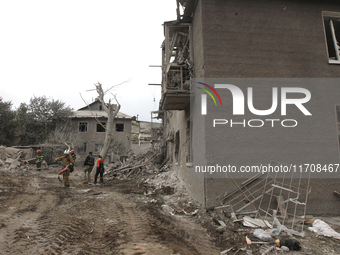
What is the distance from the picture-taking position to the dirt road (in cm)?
385

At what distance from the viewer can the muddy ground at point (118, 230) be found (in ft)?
12.8

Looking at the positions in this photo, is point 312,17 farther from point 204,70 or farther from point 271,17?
point 204,70

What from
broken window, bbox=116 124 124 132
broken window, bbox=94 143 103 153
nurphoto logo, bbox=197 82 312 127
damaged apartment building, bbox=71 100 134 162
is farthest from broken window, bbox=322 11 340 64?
broken window, bbox=94 143 103 153

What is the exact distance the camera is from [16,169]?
1622cm

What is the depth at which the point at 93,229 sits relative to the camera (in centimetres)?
477

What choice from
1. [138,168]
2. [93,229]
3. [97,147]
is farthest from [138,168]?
[97,147]

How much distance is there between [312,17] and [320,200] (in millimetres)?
5724

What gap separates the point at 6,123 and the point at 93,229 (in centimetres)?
2545

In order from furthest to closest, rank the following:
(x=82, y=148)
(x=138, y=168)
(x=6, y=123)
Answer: (x=82, y=148) → (x=6, y=123) → (x=138, y=168)

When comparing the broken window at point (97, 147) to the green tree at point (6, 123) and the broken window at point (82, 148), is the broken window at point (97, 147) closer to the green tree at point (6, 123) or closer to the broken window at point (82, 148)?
the broken window at point (82, 148)

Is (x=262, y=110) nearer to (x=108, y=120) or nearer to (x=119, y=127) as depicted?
(x=108, y=120)

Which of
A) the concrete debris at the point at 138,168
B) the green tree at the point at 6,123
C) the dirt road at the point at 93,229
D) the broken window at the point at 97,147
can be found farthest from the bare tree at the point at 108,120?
the green tree at the point at 6,123

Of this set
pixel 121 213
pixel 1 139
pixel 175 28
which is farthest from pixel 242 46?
pixel 1 139

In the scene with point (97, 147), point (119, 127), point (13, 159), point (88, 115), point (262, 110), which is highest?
point (88, 115)
